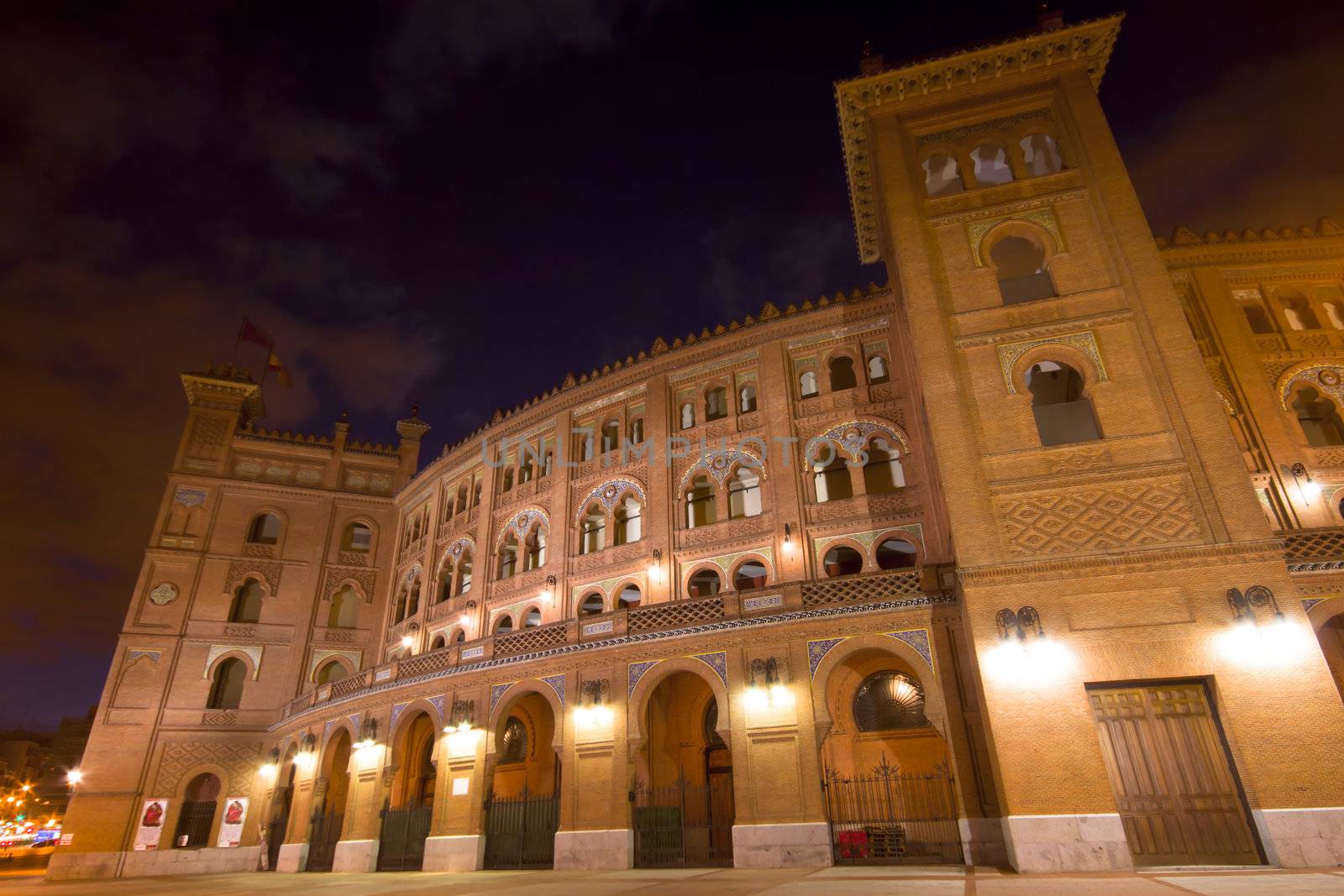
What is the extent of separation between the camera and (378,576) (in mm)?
34750

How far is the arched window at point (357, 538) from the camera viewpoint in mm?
35125

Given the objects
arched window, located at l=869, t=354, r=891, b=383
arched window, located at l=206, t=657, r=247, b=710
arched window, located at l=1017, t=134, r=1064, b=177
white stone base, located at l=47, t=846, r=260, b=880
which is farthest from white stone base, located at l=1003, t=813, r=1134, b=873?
arched window, located at l=206, t=657, r=247, b=710

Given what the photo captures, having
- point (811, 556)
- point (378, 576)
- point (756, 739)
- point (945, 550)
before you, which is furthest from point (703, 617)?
point (378, 576)

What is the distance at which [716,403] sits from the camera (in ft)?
85.3

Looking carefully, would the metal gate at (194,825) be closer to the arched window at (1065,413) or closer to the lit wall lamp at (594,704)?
the lit wall lamp at (594,704)

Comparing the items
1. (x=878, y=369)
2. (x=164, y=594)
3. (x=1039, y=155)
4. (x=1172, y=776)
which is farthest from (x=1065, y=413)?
(x=164, y=594)

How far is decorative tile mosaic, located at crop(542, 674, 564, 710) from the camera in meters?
19.7

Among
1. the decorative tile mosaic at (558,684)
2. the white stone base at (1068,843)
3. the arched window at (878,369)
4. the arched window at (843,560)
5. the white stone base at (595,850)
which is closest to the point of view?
the white stone base at (1068,843)

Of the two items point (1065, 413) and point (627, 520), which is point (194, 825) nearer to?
point (627, 520)

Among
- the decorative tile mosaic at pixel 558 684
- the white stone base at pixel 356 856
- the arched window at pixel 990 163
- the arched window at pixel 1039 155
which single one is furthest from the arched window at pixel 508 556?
the arched window at pixel 1039 155

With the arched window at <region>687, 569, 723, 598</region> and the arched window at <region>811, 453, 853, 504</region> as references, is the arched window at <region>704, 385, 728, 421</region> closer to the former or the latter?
the arched window at <region>811, 453, 853, 504</region>

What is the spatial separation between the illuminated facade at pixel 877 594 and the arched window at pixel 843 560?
0.45ft

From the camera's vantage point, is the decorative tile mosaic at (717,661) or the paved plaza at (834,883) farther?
the decorative tile mosaic at (717,661)

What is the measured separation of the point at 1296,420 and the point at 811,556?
1421cm
